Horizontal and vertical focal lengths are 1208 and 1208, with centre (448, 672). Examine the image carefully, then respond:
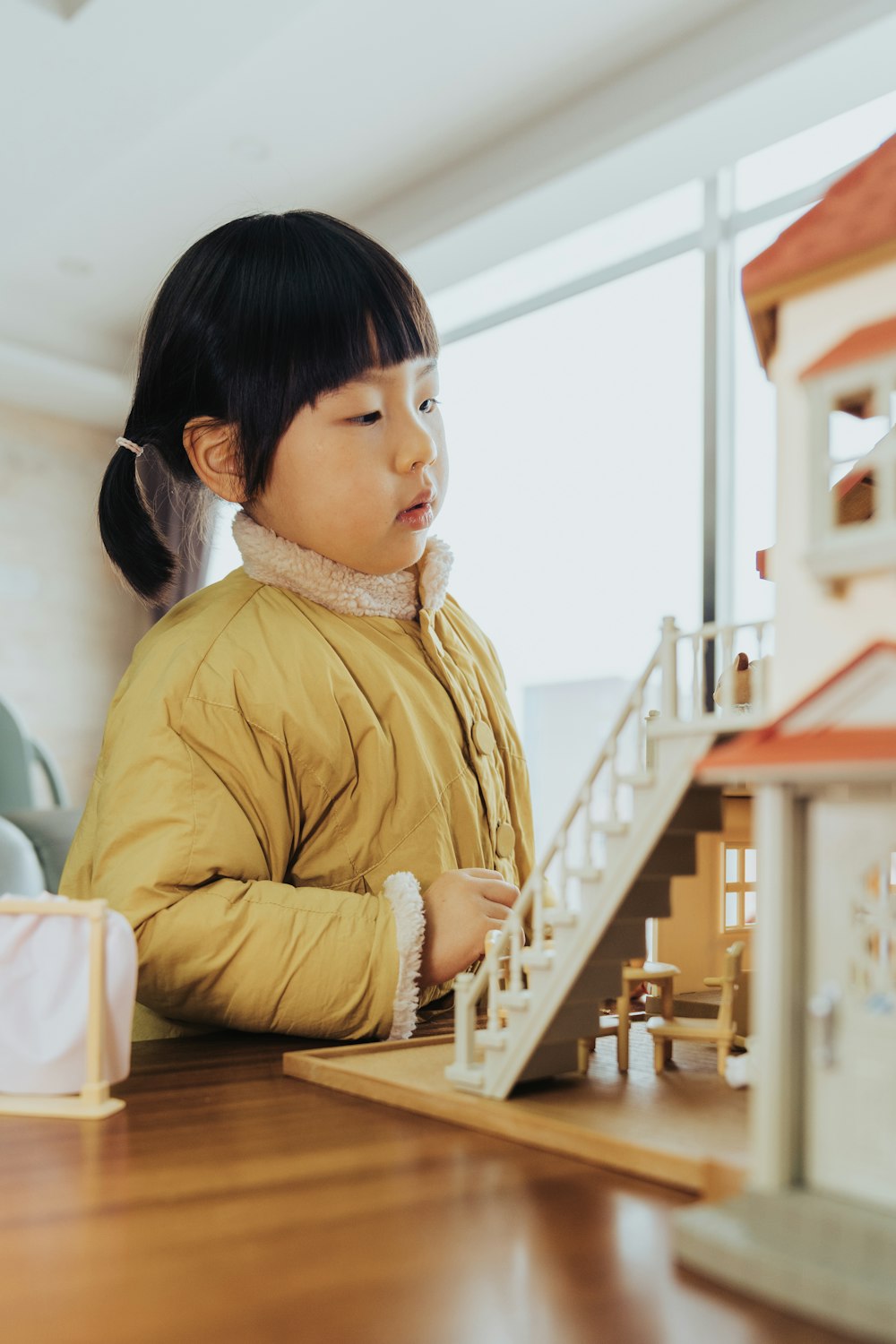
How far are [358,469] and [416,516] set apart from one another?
8 cm

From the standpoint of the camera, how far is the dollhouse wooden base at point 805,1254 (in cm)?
37

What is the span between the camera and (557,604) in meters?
3.66

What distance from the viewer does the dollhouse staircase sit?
1.97 feet

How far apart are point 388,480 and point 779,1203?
2.30 feet

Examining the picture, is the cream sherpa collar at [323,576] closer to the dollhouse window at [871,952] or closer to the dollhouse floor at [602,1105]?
the dollhouse floor at [602,1105]

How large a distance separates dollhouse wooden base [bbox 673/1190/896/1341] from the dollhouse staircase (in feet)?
0.61

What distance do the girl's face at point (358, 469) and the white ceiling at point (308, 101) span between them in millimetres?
1405

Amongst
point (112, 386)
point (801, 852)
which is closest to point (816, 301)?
point (801, 852)

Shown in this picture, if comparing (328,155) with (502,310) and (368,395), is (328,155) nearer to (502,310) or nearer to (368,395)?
(502,310)

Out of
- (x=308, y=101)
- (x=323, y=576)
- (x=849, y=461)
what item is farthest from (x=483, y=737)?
(x=308, y=101)

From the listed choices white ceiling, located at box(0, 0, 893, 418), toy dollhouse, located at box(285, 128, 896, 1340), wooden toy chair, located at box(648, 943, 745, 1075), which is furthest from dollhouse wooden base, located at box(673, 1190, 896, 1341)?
white ceiling, located at box(0, 0, 893, 418)

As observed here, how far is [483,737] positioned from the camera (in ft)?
3.60

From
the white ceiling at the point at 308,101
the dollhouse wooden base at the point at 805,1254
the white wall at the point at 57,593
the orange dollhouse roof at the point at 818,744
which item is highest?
the white ceiling at the point at 308,101

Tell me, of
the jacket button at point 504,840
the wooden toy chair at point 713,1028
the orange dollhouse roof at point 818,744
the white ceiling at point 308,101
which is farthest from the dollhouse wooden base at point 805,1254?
the white ceiling at point 308,101
